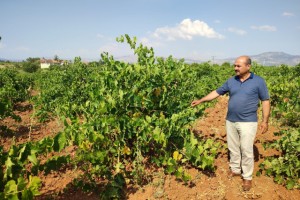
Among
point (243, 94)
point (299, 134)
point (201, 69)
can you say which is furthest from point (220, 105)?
point (201, 69)

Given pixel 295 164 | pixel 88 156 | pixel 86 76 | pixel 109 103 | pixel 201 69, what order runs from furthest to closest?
pixel 201 69, pixel 86 76, pixel 295 164, pixel 109 103, pixel 88 156

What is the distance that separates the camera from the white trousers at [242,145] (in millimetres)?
3842

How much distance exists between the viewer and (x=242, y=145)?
12.9 ft

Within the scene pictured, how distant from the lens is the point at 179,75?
14.0 ft

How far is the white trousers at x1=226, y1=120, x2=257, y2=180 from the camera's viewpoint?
12.6 feet

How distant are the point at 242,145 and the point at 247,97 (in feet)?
2.38

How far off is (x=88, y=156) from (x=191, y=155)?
148 centimetres

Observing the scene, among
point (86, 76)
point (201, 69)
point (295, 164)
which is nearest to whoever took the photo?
point (295, 164)

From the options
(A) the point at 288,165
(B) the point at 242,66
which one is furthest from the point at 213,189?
(B) the point at 242,66

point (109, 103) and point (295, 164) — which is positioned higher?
point (109, 103)

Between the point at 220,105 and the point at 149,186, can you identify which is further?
the point at 220,105

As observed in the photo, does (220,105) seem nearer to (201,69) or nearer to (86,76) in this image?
(86,76)

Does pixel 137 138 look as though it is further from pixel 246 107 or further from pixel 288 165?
pixel 288 165

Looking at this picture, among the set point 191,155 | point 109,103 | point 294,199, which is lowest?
point 294,199
